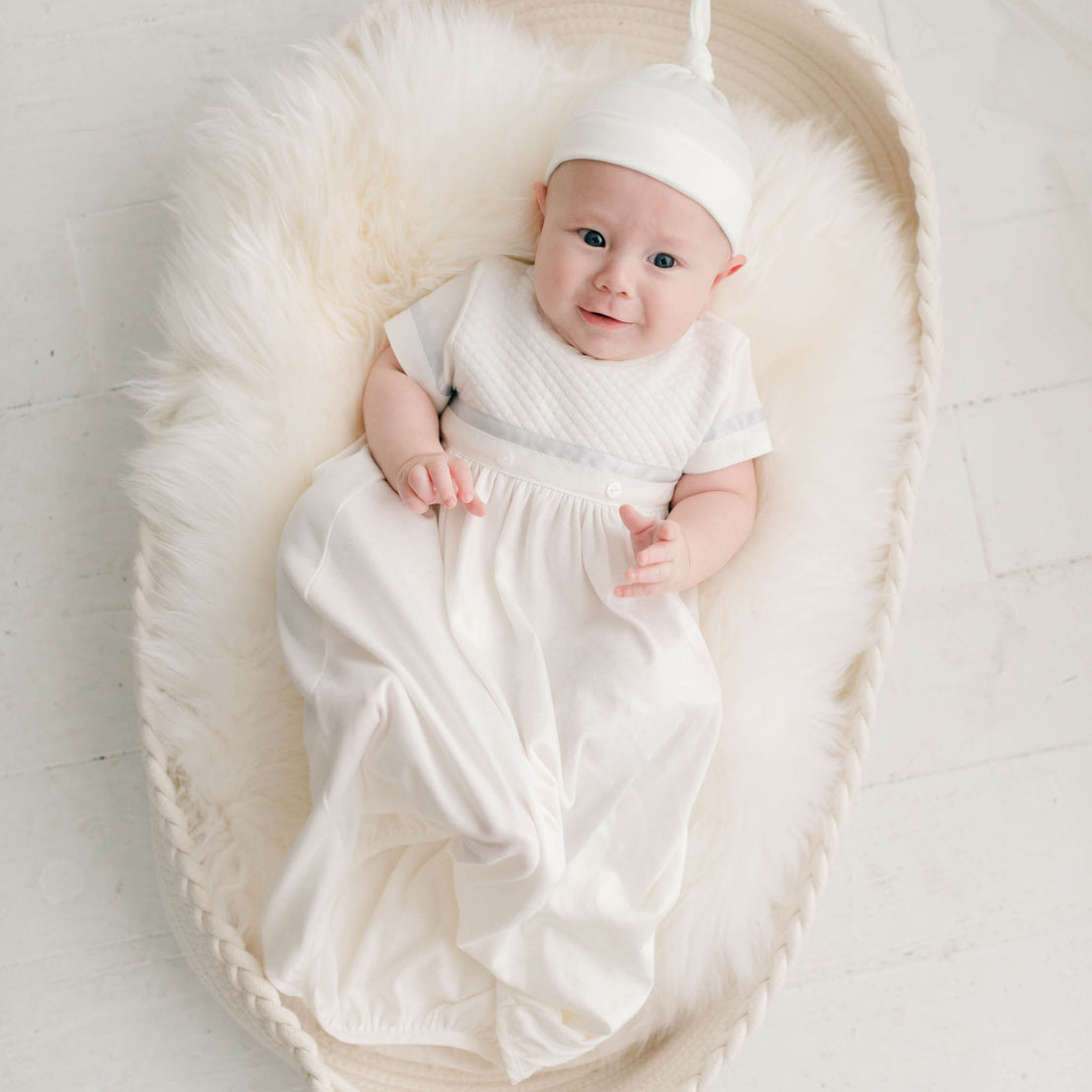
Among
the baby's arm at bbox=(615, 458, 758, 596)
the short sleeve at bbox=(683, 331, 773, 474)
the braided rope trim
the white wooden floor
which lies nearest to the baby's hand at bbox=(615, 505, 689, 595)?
the baby's arm at bbox=(615, 458, 758, 596)

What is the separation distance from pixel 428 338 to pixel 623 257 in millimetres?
280

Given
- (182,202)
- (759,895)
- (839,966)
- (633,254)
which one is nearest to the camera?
(633,254)

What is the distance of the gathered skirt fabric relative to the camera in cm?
104

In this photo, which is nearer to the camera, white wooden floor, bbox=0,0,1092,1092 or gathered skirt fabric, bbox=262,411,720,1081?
gathered skirt fabric, bbox=262,411,720,1081

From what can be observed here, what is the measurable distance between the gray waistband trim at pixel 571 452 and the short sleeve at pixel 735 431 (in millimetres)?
48

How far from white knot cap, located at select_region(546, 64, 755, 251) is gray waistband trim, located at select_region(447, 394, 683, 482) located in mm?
272

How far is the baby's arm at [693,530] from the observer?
106cm

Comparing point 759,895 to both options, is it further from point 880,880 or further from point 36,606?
point 36,606

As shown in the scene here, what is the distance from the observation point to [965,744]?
1416 millimetres

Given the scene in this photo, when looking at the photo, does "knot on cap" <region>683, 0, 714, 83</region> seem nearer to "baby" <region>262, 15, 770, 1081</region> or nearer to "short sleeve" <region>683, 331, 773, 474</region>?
"baby" <region>262, 15, 770, 1081</region>

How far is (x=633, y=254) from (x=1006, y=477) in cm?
71

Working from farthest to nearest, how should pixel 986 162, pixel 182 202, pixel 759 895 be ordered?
A: 1. pixel 986 162
2. pixel 182 202
3. pixel 759 895

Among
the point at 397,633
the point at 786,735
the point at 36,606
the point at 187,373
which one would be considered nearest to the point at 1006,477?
the point at 786,735

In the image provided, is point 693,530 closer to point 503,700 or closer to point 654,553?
point 654,553
